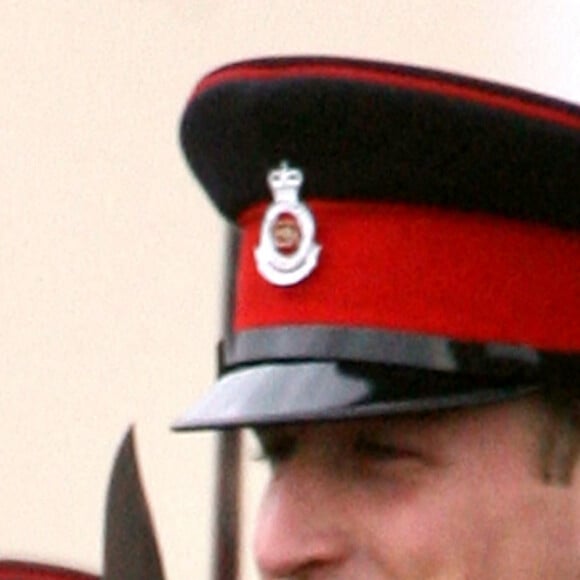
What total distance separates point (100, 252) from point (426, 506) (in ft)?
4.28

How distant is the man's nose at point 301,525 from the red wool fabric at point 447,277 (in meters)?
0.14

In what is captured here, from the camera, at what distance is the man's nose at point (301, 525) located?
2.71 metres

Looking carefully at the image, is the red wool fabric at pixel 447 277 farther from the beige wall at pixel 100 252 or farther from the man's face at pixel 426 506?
the beige wall at pixel 100 252

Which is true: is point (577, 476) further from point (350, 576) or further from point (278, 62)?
point (278, 62)

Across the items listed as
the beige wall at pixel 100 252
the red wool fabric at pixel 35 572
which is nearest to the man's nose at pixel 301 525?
the red wool fabric at pixel 35 572

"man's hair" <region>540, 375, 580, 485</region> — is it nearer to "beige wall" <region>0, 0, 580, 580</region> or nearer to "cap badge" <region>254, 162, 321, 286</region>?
"cap badge" <region>254, 162, 321, 286</region>

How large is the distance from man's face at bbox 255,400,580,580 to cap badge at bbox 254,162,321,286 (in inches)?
6.1

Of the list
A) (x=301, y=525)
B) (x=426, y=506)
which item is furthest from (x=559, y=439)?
(x=301, y=525)

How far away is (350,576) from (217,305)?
3.70 ft

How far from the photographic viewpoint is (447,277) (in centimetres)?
275

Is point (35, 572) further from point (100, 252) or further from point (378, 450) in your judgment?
point (378, 450)

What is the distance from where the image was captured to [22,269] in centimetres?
399

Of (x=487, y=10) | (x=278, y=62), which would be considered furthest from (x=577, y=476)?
(x=487, y=10)

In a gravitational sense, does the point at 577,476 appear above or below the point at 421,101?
below
